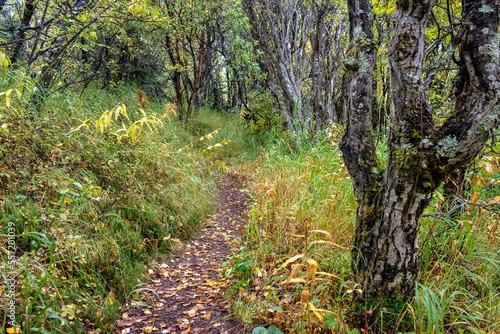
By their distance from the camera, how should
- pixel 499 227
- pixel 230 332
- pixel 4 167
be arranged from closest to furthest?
pixel 230 332 < pixel 499 227 < pixel 4 167

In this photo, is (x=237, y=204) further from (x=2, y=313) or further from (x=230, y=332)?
(x=2, y=313)

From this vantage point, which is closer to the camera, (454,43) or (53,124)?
(454,43)

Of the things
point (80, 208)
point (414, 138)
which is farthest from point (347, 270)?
point (80, 208)

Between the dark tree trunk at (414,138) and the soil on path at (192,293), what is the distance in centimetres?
131

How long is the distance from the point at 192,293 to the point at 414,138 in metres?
2.54

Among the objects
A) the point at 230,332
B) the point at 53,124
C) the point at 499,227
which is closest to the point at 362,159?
the point at 499,227

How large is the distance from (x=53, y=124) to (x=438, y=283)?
4.62 metres

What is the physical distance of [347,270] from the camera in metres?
2.19

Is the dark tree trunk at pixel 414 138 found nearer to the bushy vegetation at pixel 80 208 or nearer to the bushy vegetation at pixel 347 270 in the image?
the bushy vegetation at pixel 347 270

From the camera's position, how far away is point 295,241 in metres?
2.98

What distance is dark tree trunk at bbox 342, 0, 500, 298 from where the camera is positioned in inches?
56.7

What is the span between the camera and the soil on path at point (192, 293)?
7.79 ft

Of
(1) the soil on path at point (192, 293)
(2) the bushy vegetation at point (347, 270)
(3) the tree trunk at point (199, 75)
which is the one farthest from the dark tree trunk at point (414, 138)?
(3) the tree trunk at point (199, 75)

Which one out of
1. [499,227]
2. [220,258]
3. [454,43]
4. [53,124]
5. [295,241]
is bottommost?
[220,258]
